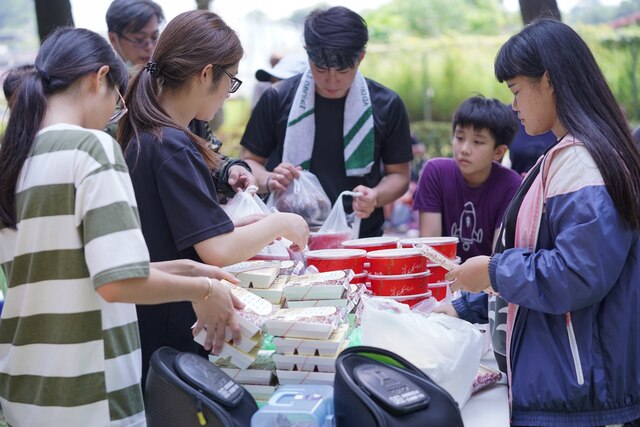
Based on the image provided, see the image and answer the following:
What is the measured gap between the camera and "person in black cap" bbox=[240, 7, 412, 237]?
3.53 meters

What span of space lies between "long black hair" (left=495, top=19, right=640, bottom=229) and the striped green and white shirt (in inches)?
46.0

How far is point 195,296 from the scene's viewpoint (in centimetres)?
174

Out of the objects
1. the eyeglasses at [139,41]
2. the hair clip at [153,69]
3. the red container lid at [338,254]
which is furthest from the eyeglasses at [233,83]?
the eyeglasses at [139,41]

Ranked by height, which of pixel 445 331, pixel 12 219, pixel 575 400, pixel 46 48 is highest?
pixel 46 48

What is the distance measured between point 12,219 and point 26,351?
1.01 ft

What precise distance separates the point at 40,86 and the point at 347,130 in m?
2.06

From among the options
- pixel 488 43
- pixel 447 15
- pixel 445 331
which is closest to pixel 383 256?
pixel 445 331

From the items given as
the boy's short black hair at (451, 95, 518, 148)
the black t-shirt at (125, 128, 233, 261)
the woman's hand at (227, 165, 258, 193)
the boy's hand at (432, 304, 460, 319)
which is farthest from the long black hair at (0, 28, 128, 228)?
the boy's short black hair at (451, 95, 518, 148)

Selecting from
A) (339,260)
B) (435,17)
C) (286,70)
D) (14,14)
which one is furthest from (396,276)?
(14,14)

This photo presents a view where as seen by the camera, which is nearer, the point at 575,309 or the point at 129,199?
the point at 129,199

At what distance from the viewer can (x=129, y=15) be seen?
3762mm

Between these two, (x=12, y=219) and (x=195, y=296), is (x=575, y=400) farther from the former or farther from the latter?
(x=12, y=219)

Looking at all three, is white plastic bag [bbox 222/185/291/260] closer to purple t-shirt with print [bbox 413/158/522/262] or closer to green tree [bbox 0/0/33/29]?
purple t-shirt with print [bbox 413/158/522/262]

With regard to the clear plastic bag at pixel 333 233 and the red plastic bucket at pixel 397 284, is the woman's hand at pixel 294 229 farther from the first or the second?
the clear plastic bag at pixel 333 233
